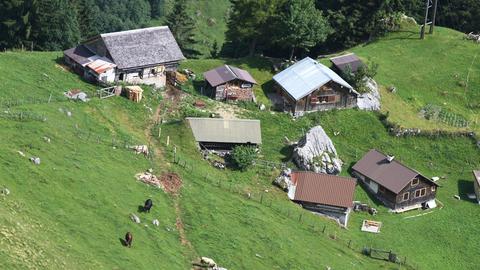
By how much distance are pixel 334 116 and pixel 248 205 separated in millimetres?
29717

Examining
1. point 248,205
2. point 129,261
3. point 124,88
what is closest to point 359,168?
point 248,205

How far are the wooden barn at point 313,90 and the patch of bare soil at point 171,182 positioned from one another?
2867cm

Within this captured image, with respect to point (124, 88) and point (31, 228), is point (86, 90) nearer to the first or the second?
point (124, 88)

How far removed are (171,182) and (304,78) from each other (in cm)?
3555

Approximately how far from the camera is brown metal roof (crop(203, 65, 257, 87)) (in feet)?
345

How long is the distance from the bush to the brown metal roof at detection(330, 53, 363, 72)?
2900 cm

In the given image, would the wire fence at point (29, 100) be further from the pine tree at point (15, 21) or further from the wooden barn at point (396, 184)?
the wooden barn at point (396, 184)

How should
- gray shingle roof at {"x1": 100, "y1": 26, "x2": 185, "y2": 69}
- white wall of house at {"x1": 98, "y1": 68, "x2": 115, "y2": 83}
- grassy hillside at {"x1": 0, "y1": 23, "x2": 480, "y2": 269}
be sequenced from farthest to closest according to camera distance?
gray shingle roof at {"x1": 100, "y1": 26, "x2": 185, "y2": 69} < white wall of house at {"x1": 98, "y1": 68, "x2": 115, "y2": 83} < grassy hillside at {"x1": 0, "y1": 23, "x2": 480, "y2": 269}

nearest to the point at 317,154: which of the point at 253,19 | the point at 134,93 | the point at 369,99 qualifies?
the point at 369,99

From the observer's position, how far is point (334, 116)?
351ft

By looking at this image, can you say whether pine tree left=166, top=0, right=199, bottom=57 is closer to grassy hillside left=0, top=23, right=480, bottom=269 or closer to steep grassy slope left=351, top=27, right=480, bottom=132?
grassy hillside left=0, top=23, right=480, bottom=269

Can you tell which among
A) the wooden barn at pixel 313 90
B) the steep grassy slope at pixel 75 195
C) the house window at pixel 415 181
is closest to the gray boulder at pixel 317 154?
the wooden barn at pixel 313 90

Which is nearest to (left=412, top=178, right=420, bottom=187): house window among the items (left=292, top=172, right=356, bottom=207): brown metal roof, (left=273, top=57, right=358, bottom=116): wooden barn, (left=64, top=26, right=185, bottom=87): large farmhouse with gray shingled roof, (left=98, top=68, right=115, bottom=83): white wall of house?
(left=292, top=172, right=356, bottom=207): brown metal roof

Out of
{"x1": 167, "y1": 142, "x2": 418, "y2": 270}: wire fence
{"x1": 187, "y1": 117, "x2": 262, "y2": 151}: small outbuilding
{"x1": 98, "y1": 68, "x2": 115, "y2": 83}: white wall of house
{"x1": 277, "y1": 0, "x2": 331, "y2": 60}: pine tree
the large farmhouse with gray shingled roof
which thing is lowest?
{"x1": 167, "y1": 142, "x2": 418, "y2": 270}: wire fence
